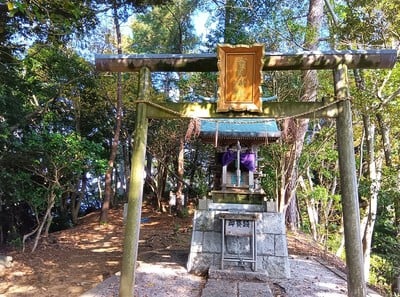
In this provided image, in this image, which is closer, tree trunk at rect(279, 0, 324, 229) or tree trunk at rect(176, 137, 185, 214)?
tree trunk at rect(279, 0, 324, 229)

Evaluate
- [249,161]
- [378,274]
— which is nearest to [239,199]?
[249,161]

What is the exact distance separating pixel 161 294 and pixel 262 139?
372 cm

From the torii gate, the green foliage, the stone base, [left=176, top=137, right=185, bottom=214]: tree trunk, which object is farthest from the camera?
[left=176, top=137, right=185, bottom=214]: tree trunk

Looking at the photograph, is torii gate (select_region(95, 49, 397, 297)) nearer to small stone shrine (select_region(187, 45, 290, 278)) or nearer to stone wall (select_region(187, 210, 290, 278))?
small stone shrine (select_region(187, 45, 290, 278))

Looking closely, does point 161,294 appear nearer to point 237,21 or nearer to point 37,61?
point 37,61

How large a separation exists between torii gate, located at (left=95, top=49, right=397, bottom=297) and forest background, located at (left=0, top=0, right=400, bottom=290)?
0.33 m

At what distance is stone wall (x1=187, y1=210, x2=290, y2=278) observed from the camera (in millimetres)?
5312

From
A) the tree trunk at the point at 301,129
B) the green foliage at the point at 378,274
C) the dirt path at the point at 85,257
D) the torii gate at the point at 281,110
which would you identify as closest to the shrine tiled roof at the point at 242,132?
the tree trunk at the point at 301,129

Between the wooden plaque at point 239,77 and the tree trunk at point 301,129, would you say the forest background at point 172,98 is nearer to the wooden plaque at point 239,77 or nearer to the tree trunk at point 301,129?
the tree trunk at point 301,129

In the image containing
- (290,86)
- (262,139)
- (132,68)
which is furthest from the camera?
(290,86)

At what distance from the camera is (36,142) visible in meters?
6.88

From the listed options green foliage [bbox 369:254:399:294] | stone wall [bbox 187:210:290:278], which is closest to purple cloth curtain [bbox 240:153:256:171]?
stone wall [bbox 187:210:290:278]

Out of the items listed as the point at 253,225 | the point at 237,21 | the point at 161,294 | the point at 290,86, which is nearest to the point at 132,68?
the point at 161,294

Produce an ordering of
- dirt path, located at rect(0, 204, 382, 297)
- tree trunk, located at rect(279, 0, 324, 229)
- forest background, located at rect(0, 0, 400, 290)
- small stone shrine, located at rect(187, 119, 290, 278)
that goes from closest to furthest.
Answer: dirt path, located at rect(0, 204, 382, 297)
small stone shrine, located at rect(187, 119, 290, 278)
forest background, located at rect(0, 0, 400, 290)
tree trunk, located at rect(279, 0, 324, 229)
